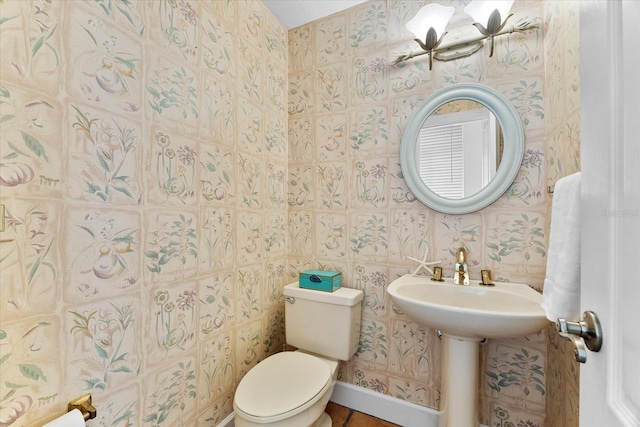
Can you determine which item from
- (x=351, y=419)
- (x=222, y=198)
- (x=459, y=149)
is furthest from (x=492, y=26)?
(x=351, y=419)

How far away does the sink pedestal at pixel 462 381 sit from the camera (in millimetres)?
1150

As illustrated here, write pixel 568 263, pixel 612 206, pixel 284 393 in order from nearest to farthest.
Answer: pixel 612 206 < pixel 568 263 < pixel 284 393

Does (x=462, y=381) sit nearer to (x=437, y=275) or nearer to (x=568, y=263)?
(x=437, y=275)

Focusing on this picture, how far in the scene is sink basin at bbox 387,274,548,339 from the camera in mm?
937

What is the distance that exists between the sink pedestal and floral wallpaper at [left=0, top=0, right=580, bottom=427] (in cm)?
20

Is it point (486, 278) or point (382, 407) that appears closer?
point (486, 278)

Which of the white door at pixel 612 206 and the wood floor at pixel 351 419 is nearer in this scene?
the white door at pixel 612 206

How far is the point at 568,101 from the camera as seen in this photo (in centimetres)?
97

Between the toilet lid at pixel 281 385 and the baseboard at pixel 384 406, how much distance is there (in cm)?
45

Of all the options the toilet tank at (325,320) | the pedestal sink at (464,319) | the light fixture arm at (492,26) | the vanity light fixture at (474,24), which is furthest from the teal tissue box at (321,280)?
the light fixture arm at (492,26)

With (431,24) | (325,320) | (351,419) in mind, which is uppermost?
(431,24)

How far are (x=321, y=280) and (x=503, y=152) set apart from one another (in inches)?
44.1

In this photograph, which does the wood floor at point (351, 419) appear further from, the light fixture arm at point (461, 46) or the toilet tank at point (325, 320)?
the light fixture arm at point (461, 46)

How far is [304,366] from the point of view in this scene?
1282 millimetres
